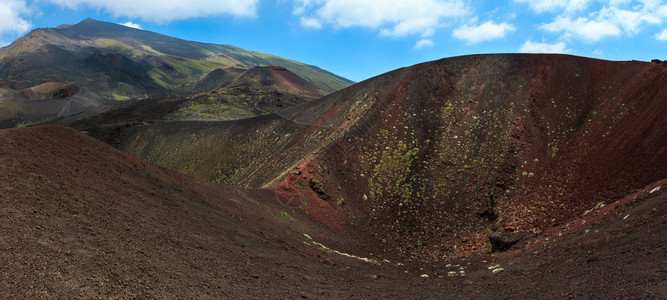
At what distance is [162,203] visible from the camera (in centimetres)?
1308

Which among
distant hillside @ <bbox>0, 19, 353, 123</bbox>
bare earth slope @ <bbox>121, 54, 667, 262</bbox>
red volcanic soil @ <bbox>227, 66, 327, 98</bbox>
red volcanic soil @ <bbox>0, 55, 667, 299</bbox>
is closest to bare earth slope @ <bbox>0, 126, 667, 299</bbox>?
red volcanic soil @ <bbox>0, 55, 667, 299</bbox>

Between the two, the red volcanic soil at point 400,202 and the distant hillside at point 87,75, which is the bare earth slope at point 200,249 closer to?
the red volcanic soil at point 400,202

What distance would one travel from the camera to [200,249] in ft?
34.5

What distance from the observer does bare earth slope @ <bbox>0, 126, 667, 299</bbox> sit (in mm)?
7379

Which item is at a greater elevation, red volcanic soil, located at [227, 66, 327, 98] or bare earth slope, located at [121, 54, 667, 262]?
red volcanic soil, located at [227, 66, 327, 98]

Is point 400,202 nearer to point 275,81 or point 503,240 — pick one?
point 503,240

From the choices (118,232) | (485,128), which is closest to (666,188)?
(485,128)

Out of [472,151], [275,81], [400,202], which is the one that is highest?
[275,81]

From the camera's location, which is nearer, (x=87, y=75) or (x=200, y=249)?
(x=200, y=249)

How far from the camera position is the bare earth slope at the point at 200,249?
7.38 m

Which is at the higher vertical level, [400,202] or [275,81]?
[275,81]

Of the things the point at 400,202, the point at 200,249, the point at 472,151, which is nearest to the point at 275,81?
the point at 472,151

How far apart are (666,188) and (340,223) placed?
554 inches

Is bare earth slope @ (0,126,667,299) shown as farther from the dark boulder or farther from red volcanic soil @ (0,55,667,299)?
the dark boulder
